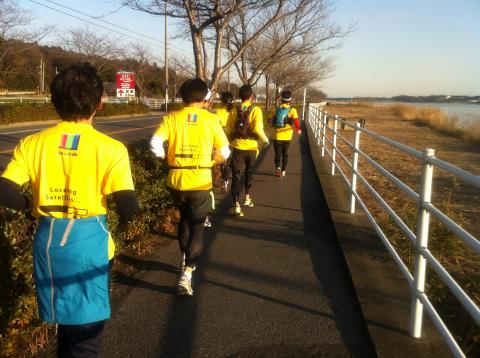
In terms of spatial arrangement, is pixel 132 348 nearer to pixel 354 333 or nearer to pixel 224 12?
pixel 354 333

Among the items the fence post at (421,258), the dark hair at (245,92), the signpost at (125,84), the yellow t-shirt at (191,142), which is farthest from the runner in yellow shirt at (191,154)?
the signpost at (125,84)

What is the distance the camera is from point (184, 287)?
12.6 feet

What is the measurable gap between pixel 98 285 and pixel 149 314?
1.38 m

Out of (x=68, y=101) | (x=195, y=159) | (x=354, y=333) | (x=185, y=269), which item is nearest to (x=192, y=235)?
(x=185, y=269)

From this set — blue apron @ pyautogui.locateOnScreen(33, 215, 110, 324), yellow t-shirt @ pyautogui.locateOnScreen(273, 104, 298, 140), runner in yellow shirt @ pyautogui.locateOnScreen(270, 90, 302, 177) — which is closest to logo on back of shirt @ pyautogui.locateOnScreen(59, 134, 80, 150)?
blue apron @ pyautogui.locateOnScreen(33, 215, 110, 324)

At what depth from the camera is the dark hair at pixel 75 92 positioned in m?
2.16

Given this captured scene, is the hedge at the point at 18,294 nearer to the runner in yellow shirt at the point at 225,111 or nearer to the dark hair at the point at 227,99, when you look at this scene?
the runner in yellow shirt at the point at 225,111

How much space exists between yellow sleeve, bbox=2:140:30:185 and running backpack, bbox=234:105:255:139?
4522mm

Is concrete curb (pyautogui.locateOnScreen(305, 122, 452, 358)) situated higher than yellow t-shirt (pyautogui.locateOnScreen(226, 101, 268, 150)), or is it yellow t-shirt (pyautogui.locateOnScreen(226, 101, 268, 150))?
yellow t-shirt (pyautogui.locateOnScreen(226, 101, 268, 150))

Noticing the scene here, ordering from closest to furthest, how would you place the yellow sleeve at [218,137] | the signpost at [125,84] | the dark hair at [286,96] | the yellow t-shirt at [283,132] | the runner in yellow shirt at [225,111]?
the yellow sleeve at [218,137] → the runner in yellow shirt at [225,111] → the dark hair at [286,96] → the yellow t-shirt at [283,132] → the signpost at [125,84]

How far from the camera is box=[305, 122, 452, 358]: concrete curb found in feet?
9.67

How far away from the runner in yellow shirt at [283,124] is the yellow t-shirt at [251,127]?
2.43 metres

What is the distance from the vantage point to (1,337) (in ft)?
8.89

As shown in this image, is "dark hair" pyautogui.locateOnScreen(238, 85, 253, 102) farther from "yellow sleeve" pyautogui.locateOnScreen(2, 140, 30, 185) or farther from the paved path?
"yellow sleeve" pyautogui.locateOnScreen(2, 140, 30, 185)
